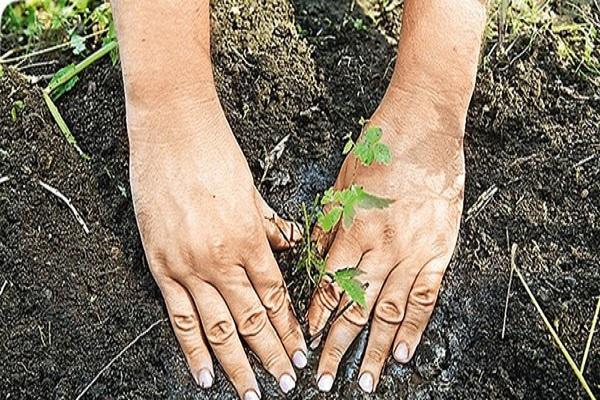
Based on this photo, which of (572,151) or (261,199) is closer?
(261,199)

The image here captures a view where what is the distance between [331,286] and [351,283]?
0.19m

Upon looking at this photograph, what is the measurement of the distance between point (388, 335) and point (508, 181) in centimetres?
46

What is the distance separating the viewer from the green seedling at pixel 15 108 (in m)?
2.30

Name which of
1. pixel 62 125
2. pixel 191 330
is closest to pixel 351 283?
pixel 191 330

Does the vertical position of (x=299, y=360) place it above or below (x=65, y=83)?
below

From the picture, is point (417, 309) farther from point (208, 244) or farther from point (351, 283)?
point (208, 244)

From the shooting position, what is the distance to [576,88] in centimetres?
232

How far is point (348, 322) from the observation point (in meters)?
1.96

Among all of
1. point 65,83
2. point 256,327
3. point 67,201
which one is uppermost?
point 65,83

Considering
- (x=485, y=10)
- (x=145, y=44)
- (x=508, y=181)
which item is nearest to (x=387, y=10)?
(x=485, y=10)

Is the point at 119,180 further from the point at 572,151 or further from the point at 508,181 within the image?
the point at 572,151

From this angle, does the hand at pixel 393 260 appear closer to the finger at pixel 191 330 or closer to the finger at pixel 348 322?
the finger at pixel 348 322

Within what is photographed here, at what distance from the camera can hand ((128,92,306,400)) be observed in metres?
1.91

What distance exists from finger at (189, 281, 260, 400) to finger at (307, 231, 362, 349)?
145 millimetres
